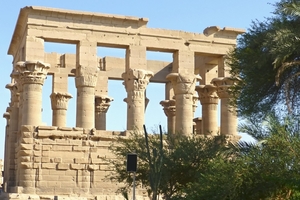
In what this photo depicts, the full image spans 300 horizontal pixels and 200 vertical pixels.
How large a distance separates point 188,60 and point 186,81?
1100 millimetres

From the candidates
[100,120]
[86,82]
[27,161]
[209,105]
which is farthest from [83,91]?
[100,120]

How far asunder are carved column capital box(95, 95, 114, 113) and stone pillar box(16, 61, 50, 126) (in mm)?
7988

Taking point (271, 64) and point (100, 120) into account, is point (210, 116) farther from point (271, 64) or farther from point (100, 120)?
point (271, 64)

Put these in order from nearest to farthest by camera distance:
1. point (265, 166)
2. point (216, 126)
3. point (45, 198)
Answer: point (265, 166) → point (45, 198) → point (216, 126)

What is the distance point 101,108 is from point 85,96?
7.56 m

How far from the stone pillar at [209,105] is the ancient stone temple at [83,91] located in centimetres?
196

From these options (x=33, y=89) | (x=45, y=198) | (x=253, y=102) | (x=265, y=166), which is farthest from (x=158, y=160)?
(x=33, y=89)

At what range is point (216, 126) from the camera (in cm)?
3416

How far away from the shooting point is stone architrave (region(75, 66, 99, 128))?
95.3ft

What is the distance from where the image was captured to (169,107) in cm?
3806

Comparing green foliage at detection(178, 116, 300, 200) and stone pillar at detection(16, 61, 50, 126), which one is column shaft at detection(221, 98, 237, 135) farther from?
green foliage at detection(178, 116, 300, 200)

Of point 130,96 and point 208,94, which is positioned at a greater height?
point 208,94

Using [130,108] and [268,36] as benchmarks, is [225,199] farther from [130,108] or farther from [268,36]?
[130,108]

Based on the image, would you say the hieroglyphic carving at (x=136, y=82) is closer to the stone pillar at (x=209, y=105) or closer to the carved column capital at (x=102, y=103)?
the stone pillar at (x=209, y=105)
